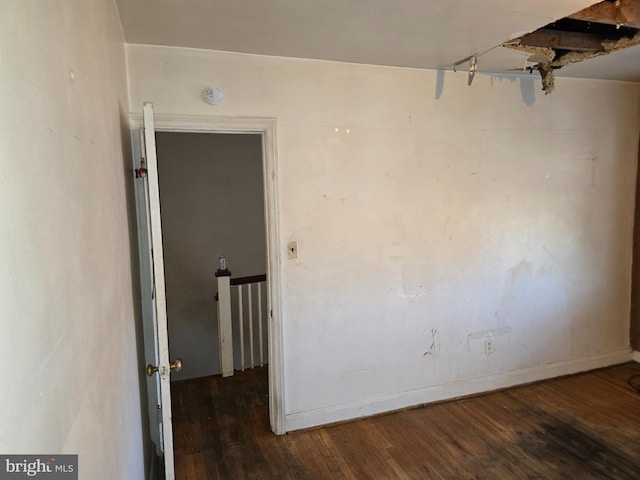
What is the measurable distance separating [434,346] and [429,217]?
→ 3.27 ft

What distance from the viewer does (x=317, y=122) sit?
274 centimetres

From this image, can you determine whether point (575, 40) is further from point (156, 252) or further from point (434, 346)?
point (156, 252)

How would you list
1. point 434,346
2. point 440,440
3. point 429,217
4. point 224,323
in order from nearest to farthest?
point 440,440 → point 429,217 → point 434,346 → point 224,323

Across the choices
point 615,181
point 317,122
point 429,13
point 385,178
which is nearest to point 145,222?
point 317,122

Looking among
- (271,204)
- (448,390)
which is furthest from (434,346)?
(271,204)

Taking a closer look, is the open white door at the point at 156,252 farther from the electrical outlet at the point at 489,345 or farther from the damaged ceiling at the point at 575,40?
the electrical outlet at the point at 489,345

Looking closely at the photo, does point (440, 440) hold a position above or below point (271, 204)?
below

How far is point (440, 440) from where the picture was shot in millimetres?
2795

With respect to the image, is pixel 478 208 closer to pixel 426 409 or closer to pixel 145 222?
pixel 426 409

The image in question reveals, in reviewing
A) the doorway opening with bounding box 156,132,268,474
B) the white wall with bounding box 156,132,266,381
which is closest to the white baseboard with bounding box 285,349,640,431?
the doorway opening with bounding box 156,132,268,474

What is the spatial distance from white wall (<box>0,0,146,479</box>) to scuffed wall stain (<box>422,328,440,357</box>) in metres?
2.37

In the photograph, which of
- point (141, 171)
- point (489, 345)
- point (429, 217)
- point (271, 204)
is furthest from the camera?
point (489, 345)

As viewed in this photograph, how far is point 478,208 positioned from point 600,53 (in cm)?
123

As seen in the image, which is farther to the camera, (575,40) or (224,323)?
(224,323)
